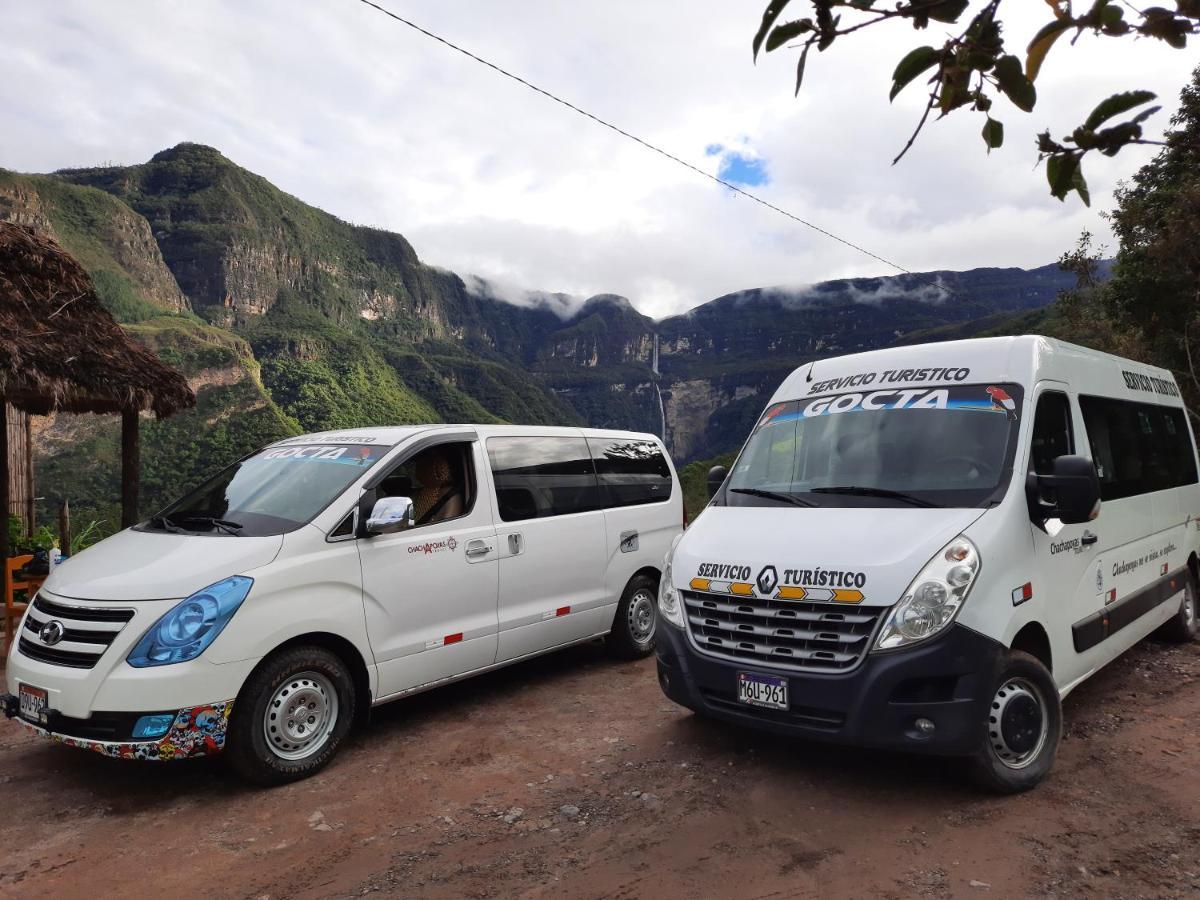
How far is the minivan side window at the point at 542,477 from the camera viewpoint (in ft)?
17.8

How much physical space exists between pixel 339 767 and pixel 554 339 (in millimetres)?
193531

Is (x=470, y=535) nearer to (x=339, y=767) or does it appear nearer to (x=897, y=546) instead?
(x=339, y=767)

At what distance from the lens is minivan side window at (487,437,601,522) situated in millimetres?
5418

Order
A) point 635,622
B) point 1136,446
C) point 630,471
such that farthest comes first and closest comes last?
point 630,471 < point 635,622 < point 1136,446

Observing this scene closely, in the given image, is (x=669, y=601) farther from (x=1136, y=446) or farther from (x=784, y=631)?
(x=1136, y=446)

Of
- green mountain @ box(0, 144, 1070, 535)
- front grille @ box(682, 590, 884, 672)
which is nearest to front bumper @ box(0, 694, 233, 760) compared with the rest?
front grille @ box(682, 590, 884, 672)

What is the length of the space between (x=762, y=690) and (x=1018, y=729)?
1161 mm

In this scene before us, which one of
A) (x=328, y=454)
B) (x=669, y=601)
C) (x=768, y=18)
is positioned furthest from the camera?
(x=328, y=454)

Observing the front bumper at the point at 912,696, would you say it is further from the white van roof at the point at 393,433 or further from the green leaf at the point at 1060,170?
the white van roof at the point at 393,433

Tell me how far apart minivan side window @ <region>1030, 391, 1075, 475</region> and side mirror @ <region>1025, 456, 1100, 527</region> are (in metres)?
0.16

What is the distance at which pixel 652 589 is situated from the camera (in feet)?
21.6

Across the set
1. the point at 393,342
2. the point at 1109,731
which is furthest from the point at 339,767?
the point at 393,342

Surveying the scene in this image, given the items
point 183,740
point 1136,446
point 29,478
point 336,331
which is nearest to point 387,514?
point 183,740

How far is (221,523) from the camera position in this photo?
176 inches
